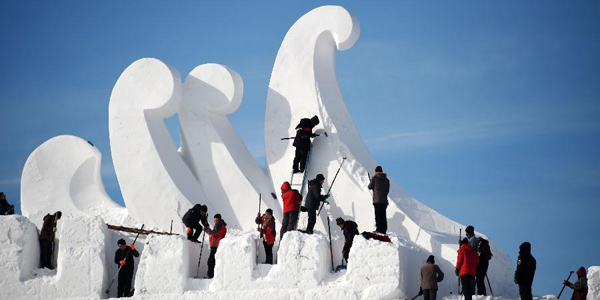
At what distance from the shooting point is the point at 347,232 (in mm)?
18609

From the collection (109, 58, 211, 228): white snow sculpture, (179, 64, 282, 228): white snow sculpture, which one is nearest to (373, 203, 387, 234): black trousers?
(179, 64, 282, 228): white snow sculpture

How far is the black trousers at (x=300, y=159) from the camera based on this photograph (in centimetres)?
2109

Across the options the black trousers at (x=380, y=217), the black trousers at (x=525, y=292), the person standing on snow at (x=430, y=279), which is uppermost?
the black trousers at (x=380, y=217)

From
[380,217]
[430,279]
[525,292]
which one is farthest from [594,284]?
[380,217]

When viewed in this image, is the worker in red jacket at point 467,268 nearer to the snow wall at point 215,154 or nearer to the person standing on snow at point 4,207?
the snow wall at point 215,154

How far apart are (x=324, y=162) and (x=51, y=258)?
6.18m

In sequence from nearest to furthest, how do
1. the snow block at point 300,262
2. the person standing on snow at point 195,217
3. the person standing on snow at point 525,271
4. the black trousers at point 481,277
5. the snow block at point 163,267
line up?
the person standing on snow at point 525,271 → the snow block at point 300,262 → the black trousers at point 481,277 → the snow block at point 163,267 → the person standing on snow at point 195,217

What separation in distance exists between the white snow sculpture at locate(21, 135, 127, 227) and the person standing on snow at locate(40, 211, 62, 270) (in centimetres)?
313

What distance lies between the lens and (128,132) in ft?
73.0

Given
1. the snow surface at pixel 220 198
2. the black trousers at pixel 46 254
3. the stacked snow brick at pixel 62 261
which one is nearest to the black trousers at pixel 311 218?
the snow surface at pixel 220 198

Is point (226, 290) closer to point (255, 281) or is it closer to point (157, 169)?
point (255, 281)

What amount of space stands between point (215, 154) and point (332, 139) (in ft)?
9.47

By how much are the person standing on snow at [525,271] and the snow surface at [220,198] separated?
1.51m

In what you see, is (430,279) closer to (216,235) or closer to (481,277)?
(481,277)
